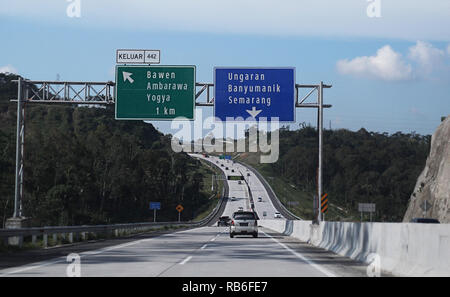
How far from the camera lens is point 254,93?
36531 millimetres

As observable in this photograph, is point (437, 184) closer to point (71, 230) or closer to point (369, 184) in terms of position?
point (71, 230)

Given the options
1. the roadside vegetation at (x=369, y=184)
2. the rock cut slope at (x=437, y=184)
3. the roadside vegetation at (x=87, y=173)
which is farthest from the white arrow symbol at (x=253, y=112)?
the roadside vegetation at (x=369, y=184)

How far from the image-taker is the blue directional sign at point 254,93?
36344 mm

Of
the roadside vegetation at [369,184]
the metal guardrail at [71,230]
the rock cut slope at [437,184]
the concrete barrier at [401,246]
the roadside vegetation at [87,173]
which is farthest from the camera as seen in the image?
the roadside vegetation at [369,184]

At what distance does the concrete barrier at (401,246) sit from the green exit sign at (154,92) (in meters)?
14.3

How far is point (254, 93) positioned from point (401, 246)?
21.9m

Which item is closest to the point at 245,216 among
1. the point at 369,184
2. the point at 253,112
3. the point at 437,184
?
the point at 253,112

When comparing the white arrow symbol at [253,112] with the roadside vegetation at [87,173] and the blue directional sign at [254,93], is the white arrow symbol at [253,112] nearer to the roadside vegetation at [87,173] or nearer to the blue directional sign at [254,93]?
the blue directional sign at [254,93]

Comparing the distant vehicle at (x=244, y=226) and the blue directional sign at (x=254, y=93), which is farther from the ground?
the blue directional sign at (x=254, y=93)
